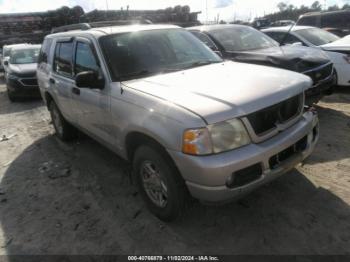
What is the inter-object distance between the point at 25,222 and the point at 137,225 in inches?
50.0

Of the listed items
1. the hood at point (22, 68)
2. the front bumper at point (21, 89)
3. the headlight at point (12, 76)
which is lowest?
the front bumper at point (21, 89)

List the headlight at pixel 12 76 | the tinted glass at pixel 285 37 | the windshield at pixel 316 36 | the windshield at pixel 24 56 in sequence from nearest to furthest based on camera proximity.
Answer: the windshield at pixel 316 36
the tinted glass at pixel 285 37
the headlight at pixel 12 76
the windshield at pixel 24 56

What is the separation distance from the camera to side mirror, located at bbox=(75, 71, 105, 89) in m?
3.51

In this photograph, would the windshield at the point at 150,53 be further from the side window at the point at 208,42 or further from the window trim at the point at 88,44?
the side window at the point at 208,42

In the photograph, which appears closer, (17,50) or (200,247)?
(200,247)

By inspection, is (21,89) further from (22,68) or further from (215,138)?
(215,138)

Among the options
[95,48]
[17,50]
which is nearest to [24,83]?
[17,50]

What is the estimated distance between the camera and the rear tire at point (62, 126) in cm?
570

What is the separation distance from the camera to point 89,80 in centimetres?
356

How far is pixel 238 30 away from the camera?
7.40 m

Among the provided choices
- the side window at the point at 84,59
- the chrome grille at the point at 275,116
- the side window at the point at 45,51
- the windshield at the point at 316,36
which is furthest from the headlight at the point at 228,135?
the windshield at the point at 316,36

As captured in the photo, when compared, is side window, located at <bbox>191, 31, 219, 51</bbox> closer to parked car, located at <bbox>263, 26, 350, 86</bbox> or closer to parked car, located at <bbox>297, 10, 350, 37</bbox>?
parked car, located at <bbox>263, 26, 350, 86</bbox>

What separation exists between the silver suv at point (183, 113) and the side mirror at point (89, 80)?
0.04 feet

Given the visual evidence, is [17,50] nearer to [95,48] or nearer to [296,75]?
[95,48]
